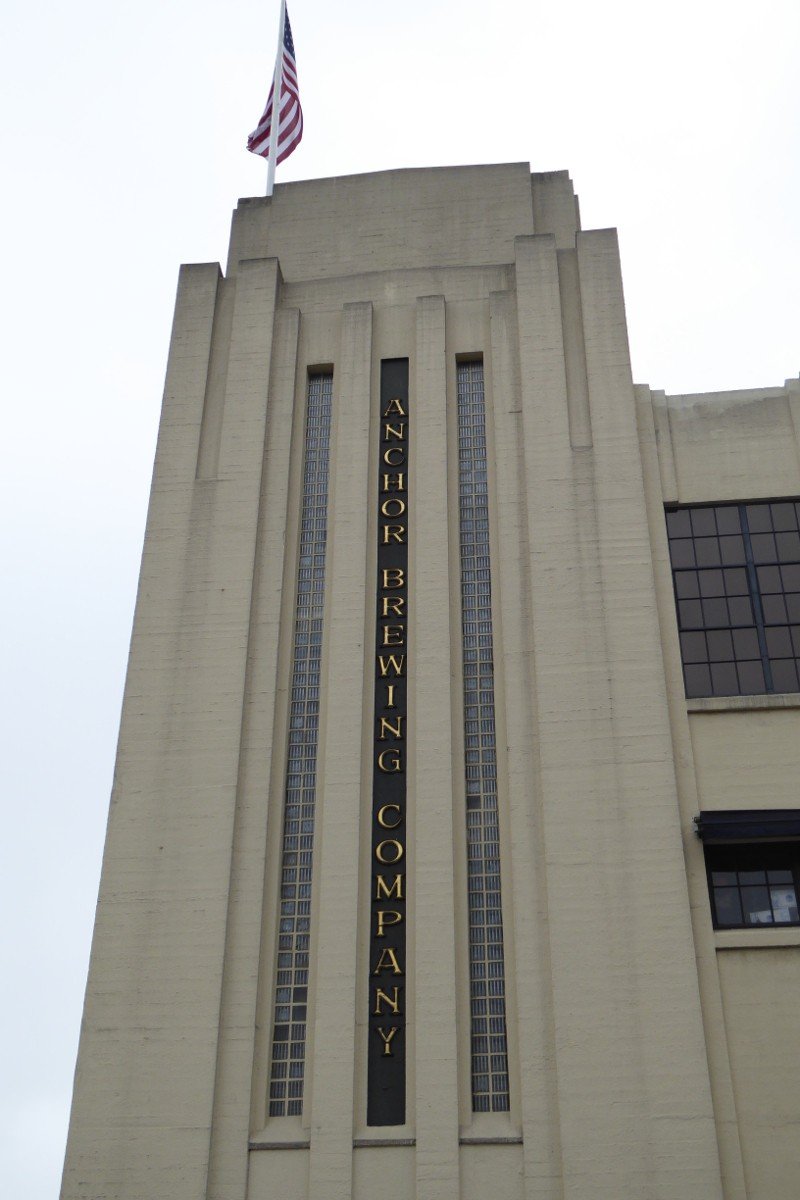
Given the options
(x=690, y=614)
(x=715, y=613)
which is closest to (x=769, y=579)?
(x=715, y=613)

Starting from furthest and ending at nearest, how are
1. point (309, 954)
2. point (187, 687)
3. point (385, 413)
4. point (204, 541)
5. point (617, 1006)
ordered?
point (385, 413) < point (204, 541) < point (187, 687) < point (309, 954) < point (617, 1006)

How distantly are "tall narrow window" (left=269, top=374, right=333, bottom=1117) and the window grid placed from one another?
25.6 ft

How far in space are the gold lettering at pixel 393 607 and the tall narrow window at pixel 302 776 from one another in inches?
57.6

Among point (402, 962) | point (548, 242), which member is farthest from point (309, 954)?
point (548, 242)

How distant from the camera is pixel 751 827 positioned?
2330 centimetres

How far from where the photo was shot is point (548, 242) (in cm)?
3156

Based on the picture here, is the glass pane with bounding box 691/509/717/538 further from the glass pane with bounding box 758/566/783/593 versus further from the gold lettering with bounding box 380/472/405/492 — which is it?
the gold lettering with bounding box 380/472/405/492

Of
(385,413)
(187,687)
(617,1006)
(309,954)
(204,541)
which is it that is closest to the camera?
(617,1006)

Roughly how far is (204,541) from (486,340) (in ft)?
28.6

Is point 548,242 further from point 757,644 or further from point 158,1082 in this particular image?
point 158,1082

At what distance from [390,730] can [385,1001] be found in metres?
5.42

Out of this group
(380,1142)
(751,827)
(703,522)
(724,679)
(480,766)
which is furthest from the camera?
(703,522)

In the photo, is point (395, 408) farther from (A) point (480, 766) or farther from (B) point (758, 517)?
(A) point (480, 766)

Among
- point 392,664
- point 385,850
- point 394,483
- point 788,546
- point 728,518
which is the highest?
point 394,483
